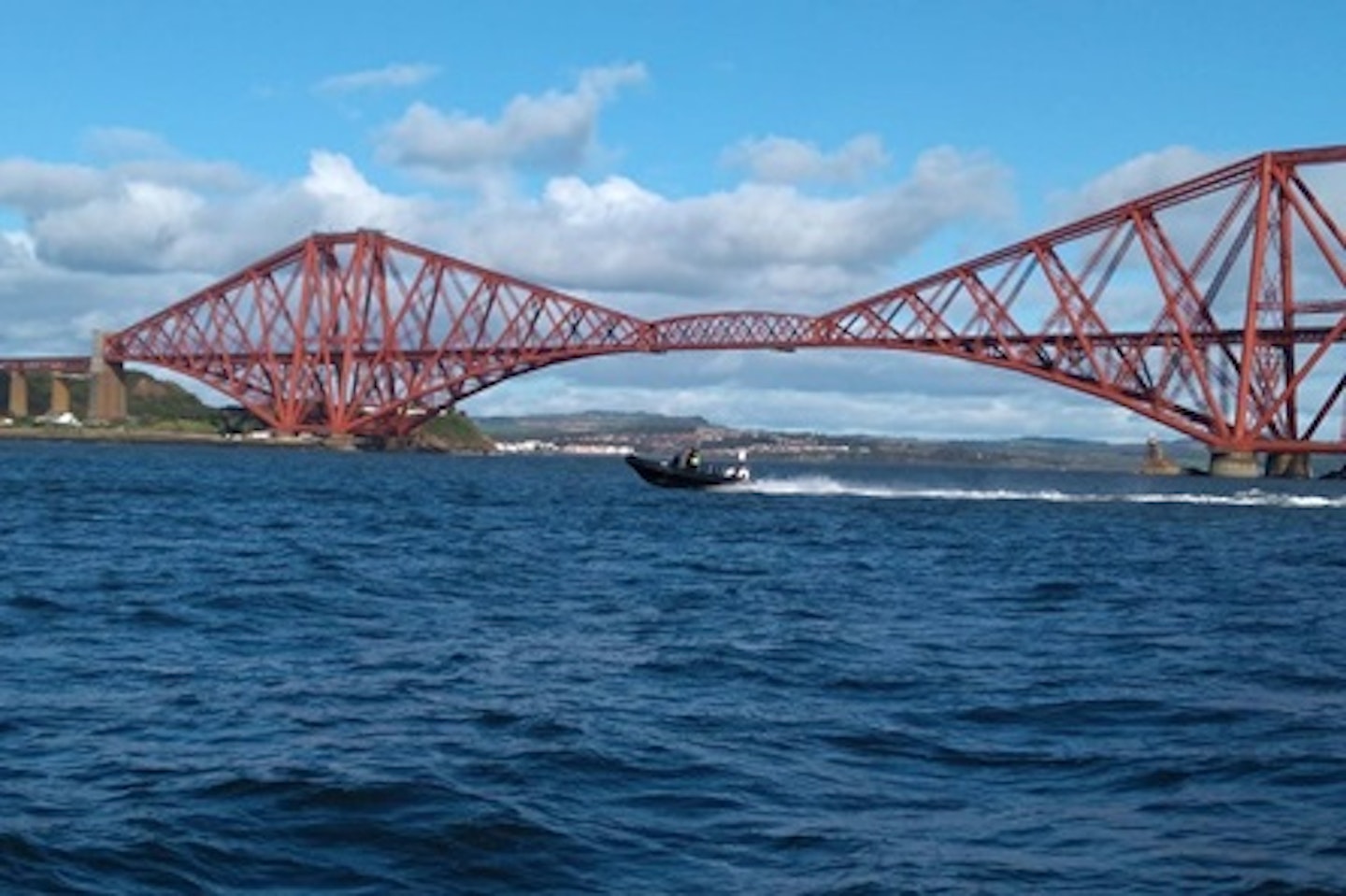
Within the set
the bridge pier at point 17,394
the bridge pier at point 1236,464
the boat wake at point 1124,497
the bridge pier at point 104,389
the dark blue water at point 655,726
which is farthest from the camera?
the bridge pier at point 17,394

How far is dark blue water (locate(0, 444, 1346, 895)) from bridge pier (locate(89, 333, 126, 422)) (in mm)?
147542

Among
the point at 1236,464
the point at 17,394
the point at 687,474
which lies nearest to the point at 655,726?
the point at 687,474

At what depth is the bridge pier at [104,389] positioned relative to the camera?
176625 mm

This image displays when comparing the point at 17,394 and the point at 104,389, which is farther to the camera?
the point at 17,394

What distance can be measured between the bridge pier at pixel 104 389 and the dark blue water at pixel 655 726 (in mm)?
147542

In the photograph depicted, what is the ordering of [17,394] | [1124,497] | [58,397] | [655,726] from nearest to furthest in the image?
[655,726], [1124,497], [58,397], [17,394]

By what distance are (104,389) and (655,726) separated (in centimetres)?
17657

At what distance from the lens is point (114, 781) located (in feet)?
42.6

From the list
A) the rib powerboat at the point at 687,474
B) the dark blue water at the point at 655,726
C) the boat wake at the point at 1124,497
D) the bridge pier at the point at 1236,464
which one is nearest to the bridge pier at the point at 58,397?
the boat wake at the point at 1124,497

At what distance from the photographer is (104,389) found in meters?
183

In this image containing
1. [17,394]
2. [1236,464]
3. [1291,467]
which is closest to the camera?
[1236,464]

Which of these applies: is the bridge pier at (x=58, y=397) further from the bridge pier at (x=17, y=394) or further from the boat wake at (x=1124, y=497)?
the boat wake at (x=1124, y=497)

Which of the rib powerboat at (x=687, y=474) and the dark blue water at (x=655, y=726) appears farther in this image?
the rib powerboat at (x=687, y=474)

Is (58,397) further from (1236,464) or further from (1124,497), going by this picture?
(1124,497)
